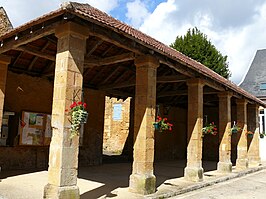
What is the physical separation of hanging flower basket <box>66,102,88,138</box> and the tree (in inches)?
667

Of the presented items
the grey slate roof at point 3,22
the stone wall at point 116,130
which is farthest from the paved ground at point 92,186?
the stone wall at point 116,130

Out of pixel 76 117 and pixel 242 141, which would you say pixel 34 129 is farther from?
pixel 242 141

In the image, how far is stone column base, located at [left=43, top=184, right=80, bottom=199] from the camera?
14.6 ft

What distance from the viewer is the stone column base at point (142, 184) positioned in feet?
19.9

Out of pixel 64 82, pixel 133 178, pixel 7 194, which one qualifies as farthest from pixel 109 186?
pixel 64 82

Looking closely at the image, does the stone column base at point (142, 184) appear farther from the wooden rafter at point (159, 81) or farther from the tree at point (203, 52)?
the tree at point (203, 52)

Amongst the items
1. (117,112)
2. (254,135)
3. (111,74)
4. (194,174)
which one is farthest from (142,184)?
(117,112)

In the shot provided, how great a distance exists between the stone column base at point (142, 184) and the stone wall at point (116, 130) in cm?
1027

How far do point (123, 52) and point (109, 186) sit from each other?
10.8ft

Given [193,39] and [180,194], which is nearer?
[180,194]

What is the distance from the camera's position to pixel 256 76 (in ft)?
71.1

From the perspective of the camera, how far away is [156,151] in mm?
14516

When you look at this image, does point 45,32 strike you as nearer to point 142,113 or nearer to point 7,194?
point 142,113

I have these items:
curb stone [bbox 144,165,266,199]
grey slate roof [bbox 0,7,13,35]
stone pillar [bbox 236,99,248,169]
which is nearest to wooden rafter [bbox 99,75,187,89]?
curb stone [bbox 144,165,266,199]
